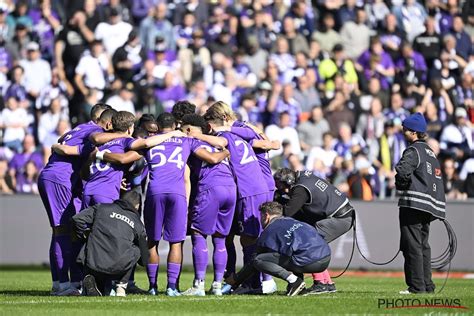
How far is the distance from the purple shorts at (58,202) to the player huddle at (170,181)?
13 millimetres

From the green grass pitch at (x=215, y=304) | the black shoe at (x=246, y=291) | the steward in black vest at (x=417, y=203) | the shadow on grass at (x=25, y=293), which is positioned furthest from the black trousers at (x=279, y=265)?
the shadow on grass at (x=25, y=293)

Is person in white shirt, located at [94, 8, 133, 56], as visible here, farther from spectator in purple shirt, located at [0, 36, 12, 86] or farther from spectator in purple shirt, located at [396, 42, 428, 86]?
spectator in purple shirt, located at [396, 42, 428, 86]

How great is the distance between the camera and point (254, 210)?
15062mm

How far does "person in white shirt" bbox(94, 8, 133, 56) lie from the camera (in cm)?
2502

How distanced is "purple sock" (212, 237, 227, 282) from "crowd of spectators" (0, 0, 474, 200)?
27.5 ft

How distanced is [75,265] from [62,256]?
25 centimetres

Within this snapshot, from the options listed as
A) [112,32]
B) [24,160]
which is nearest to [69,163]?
[24,160]

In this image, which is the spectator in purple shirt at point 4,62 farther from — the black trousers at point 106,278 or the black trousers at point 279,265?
the black trousers at point 279,265

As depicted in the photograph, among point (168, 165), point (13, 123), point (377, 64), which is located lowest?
point (168, 165)

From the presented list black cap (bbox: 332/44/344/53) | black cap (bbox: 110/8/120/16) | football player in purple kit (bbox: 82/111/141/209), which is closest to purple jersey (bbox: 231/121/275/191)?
football player in purple kit (bbox: 82/111/141/209)

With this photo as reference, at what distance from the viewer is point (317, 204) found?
47.9 ft

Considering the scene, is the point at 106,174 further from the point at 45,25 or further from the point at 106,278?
the point at 45,25

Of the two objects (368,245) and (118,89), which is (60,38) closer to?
(118,89)

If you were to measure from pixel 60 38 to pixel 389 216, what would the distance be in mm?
8160
